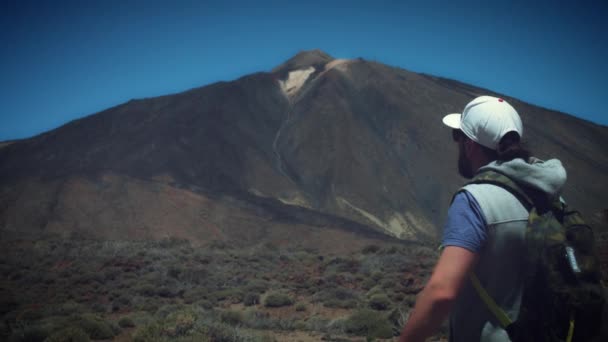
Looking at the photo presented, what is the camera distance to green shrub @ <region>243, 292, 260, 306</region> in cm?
1712

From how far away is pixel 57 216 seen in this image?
43.4m

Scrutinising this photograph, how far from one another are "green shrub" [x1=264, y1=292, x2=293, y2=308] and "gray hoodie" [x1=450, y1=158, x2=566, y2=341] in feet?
47.4

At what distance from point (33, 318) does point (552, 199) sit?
14.7m

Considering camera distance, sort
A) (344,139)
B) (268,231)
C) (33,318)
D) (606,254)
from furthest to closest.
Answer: (344,139)
(268,231)
(606,254)
(33,318)

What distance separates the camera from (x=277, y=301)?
16.5 meters

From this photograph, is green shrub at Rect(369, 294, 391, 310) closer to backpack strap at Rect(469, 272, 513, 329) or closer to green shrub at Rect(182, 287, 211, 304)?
green shrub at Rect(182, 287, 211, 304)

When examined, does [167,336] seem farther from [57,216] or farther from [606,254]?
[57,216]

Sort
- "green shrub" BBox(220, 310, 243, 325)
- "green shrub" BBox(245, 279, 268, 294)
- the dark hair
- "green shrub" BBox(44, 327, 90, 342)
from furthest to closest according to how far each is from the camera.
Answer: "green shrub" BBox(245, 279, 268, 294) < "green shrub" BBox(220, 310, 243, 325) < "green shrub" BBox(44, 327, 90, 342) < the dark hair

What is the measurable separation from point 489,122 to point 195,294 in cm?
1691

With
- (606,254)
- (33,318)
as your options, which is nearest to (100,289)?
Answer: (33,318)

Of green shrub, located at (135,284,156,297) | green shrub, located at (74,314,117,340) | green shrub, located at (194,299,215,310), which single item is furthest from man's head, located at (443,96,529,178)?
green shrub, located at (135,284,156,297)

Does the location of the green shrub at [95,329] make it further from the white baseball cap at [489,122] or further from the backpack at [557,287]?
the backpack at [557,287]

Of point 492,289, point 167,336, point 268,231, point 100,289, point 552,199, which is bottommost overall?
point 268,231

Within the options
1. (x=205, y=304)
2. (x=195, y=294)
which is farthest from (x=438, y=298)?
(x=195, y=294)
